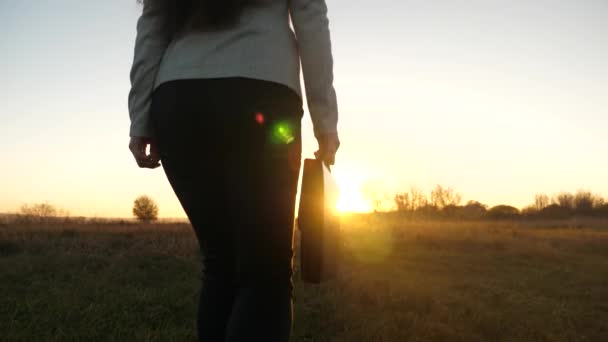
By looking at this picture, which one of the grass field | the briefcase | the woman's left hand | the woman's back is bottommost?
the grass field

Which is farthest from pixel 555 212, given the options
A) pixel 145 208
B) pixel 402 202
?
pixel 145 208

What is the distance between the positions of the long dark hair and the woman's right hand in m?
0.38

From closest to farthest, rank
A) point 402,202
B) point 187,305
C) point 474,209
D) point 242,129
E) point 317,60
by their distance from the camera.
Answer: point 242,129
point 317,60
point 187,305
point 402,202
point 474,209

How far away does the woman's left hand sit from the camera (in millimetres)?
1227

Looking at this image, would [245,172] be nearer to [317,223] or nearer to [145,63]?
[317,223]

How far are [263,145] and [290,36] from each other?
0.32m

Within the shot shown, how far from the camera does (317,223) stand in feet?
4.11

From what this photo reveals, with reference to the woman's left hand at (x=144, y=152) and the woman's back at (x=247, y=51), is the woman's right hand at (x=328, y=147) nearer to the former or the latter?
the woman's back at (x=247, y=51)

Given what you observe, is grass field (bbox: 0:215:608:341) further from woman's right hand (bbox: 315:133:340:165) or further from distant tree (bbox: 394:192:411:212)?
distant tree (bbox: 394:192:411:212)

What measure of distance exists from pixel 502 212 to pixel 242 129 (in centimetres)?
6247

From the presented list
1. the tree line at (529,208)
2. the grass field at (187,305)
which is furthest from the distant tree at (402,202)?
the grass field at (187,305)

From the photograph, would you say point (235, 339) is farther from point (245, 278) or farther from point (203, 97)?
point (203, 97)

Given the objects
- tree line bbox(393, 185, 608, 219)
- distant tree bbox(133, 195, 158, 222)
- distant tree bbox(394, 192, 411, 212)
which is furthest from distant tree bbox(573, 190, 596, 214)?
distant tree bbox(133, 195, 158, 222)

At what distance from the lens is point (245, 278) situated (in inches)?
41.0
